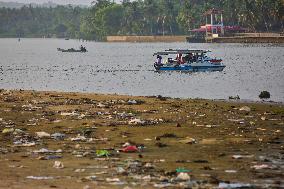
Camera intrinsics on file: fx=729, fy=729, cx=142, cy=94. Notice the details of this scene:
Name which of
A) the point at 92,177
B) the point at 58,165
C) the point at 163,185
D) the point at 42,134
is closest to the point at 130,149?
the point at 58,165

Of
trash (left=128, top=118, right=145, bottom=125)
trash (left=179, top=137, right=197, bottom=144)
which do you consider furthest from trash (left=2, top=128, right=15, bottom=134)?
trash (left=179, top=137, right=197, bottom=144)

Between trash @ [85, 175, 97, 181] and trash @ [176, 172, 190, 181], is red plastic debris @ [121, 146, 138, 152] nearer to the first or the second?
trash @ [85, 175, 97, 181]

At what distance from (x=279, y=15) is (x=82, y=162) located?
602ft

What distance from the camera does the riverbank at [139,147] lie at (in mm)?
14828

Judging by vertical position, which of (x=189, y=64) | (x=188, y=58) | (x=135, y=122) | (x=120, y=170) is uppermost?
(x=120, y=170)

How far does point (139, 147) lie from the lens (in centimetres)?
1892

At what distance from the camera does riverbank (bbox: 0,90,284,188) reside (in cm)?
1483

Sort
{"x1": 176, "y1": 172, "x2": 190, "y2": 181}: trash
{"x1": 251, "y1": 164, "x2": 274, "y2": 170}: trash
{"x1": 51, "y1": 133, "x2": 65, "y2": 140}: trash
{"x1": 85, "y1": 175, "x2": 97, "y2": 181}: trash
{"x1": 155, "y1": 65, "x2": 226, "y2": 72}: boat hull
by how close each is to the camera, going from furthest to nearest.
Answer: {"x1": 155, "y1": 65, "x2": 226, "y2": 72}: boat hull
{"x1": 51, "y1": 133, "x2": 65, "y2": 140}: trash
{"x1": 251, "y1": 164, "x2": 274, "y2": 170}: trash
{"x1": 85, "y1": 175, "x2": 97, "y2": 181}: trash
{"x1": 176, "y1": 172, "x2": 190, "y2": 181}: trash

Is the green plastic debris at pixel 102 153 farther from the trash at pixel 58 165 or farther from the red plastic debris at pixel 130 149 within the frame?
the trash at pixel 58 165

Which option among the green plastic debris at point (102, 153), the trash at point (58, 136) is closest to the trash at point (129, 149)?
the green plastic debris at point (102, 153)

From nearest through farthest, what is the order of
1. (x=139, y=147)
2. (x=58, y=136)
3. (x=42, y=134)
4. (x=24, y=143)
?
1. (x=139, y=147)
2. (x=24, y=143)
3. (x=58, y=136)
4. (x=42, y=134)

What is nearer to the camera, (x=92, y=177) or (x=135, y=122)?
(x=92, y=177)

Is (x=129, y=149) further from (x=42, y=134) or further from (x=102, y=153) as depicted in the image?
(x=42, y=134)

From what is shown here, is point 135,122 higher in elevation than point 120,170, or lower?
lower
